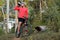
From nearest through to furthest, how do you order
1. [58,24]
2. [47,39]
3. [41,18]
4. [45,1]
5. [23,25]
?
[47,39] < [23,25] < [58,24] < [41,18] < [45,1]

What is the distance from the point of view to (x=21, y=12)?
12617 millimetres

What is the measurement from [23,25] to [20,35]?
517mm

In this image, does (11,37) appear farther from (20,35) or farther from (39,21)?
(39,21)

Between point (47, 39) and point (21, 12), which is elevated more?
point (21, 12)

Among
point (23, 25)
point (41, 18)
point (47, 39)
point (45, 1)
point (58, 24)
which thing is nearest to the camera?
point (47, 39)

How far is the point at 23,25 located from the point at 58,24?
2.11 meters

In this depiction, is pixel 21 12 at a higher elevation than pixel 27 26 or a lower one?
higher

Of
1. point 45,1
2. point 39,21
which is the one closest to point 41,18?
point 39,21

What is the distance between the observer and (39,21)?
19062mm

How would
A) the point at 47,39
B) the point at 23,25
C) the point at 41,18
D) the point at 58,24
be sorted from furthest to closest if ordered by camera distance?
the point at 41,18 < the point at 58,24 < the point at 23,25 < the point at 47,39

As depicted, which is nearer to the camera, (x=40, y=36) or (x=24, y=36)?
(x=40, y=36)

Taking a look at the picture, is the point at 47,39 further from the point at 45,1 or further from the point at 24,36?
the point at 45,1

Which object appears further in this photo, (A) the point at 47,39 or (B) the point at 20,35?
(B) the point at 20,35

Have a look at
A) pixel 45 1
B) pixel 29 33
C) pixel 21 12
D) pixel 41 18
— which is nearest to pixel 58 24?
pixel 29 33
